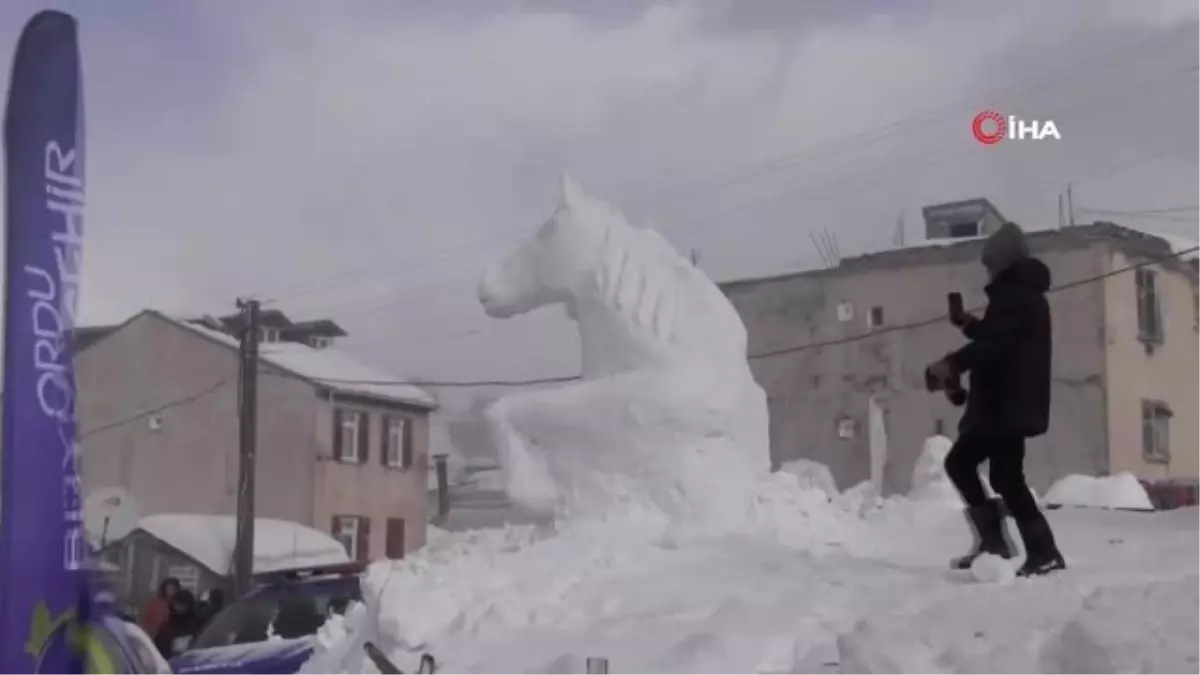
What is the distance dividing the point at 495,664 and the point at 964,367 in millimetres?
2354

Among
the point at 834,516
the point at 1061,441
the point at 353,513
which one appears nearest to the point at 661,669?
the point at 834,516

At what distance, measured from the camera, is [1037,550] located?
21.8 ft

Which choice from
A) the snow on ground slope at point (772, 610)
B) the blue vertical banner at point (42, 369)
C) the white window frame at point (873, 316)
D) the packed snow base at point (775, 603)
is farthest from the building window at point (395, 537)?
the blue vertical banner at point (42, 369)

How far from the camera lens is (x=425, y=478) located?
31766 millimetres

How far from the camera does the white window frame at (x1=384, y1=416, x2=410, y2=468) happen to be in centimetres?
3117

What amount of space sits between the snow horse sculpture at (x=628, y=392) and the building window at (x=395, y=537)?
20.1 m

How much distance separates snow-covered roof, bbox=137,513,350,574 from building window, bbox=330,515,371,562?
135cm

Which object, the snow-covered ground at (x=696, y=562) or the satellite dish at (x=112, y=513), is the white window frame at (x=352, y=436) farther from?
the snow-covered ground at (x=696, y=562)

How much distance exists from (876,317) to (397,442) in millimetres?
10148

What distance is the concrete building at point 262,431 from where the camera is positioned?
2945cm

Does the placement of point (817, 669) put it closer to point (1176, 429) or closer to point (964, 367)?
point (964, 367)

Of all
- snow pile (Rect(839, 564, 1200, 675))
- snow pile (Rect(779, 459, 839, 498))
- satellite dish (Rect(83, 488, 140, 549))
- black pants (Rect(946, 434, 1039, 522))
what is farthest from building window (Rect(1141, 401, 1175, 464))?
snow pile (Rect(839, 564, 1200, 675))

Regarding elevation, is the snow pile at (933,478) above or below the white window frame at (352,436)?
below

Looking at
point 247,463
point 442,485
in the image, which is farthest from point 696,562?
point 442,485
